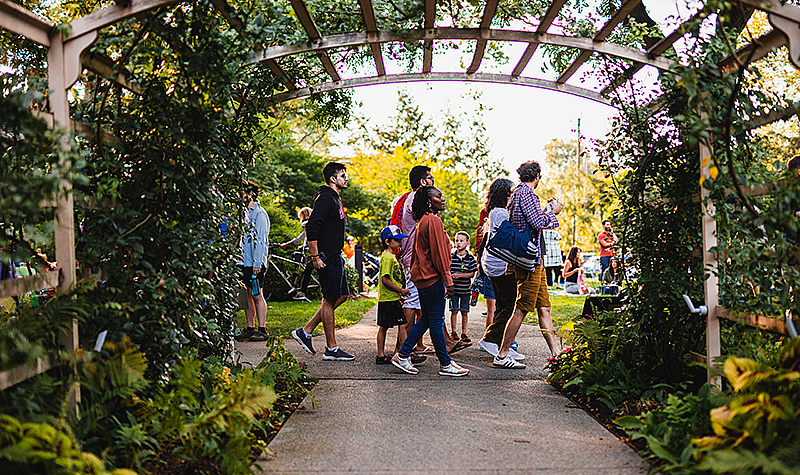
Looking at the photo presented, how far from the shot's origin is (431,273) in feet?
18.5

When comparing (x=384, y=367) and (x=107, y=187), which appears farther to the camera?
(x=384, y=367)

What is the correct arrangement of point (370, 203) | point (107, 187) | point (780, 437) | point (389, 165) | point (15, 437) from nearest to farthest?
point (15, 437)
point (780, 437)
point (107, 187)
point (370, 203)
point (389, 165)

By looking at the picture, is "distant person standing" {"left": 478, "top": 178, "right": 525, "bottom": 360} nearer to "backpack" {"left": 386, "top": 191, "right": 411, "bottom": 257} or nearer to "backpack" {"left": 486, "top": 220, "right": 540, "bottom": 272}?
"backpack" {"left": 486, "top": 220, "right": 540, "bottom": 272}

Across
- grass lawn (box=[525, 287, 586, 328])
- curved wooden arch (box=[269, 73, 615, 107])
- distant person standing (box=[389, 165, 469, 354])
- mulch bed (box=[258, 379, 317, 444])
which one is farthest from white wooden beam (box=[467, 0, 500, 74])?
grass lawn (box=[525, 287, 586, 328])

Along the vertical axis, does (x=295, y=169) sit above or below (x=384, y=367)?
above

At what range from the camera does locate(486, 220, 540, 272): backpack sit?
583 cm

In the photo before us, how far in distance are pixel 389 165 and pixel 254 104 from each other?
17576mm

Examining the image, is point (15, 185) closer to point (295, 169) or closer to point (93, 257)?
point (93, 257)

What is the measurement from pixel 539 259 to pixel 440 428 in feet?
7.64

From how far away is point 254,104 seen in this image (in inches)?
187

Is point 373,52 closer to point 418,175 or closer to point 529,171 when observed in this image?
point 418,175

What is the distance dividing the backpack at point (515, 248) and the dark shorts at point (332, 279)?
59.0 inches

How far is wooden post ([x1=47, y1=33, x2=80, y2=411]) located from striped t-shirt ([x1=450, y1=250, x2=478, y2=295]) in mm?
4504

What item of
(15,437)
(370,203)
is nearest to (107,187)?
(15,437)
